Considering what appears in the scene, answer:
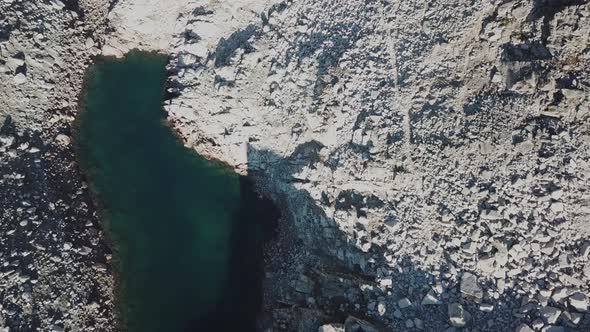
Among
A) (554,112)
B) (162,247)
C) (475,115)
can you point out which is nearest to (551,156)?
(554,112)

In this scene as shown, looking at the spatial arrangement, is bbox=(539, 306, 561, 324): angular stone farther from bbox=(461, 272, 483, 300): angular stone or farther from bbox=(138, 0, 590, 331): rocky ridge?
bbox=(461, 272, 483, 300): angular stone

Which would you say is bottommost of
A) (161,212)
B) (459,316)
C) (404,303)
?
(459,316)

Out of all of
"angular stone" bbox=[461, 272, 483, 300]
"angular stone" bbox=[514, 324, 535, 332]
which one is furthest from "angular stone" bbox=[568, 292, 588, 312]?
"angular stone" bbox=[461, 272, 483, 300]

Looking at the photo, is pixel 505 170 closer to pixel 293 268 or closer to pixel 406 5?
pixel 406 5

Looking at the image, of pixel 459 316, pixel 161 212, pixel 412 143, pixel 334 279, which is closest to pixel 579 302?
pixel 459 316

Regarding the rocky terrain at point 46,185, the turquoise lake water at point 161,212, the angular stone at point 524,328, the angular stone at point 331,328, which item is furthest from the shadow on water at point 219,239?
the angular stone at point 524,328

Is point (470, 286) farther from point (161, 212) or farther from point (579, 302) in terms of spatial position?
point (161, 212)
